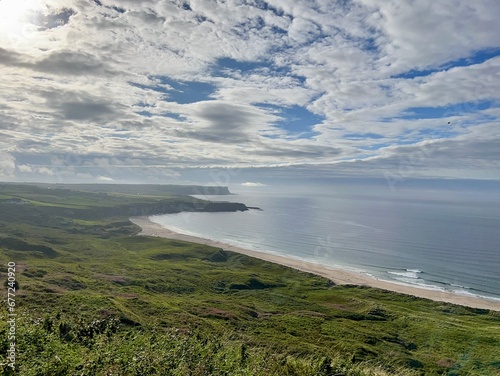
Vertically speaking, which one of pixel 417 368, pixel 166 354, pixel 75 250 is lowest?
pixel 75 250

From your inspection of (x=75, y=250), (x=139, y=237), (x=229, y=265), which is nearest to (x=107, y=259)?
(x=75, y=250)

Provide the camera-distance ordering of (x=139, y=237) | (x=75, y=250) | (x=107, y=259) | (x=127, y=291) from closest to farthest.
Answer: (x=127, y=291), (x=107, y=259), (x=75, y=250), (x=139, y=237)

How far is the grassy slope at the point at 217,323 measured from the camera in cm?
1859

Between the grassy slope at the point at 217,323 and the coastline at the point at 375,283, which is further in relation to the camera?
the coastline at the point at 375,283

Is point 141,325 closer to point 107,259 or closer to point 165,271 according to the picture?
point 165,271

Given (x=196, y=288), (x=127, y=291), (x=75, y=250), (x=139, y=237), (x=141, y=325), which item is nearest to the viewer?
(x=141, y=325)

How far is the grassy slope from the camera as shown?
18594 mm

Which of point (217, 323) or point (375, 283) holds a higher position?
point (217, 323)

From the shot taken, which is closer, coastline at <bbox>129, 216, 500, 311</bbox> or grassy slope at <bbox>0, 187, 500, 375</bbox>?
grassy slope at <bbox>0, 187, 500, 375</bbox>

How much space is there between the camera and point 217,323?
51469mm

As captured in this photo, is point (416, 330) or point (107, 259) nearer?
point (416, 330)

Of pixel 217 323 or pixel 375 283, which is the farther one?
pixel 375 283

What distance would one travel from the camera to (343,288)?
329ft

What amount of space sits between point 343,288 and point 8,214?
184 m
